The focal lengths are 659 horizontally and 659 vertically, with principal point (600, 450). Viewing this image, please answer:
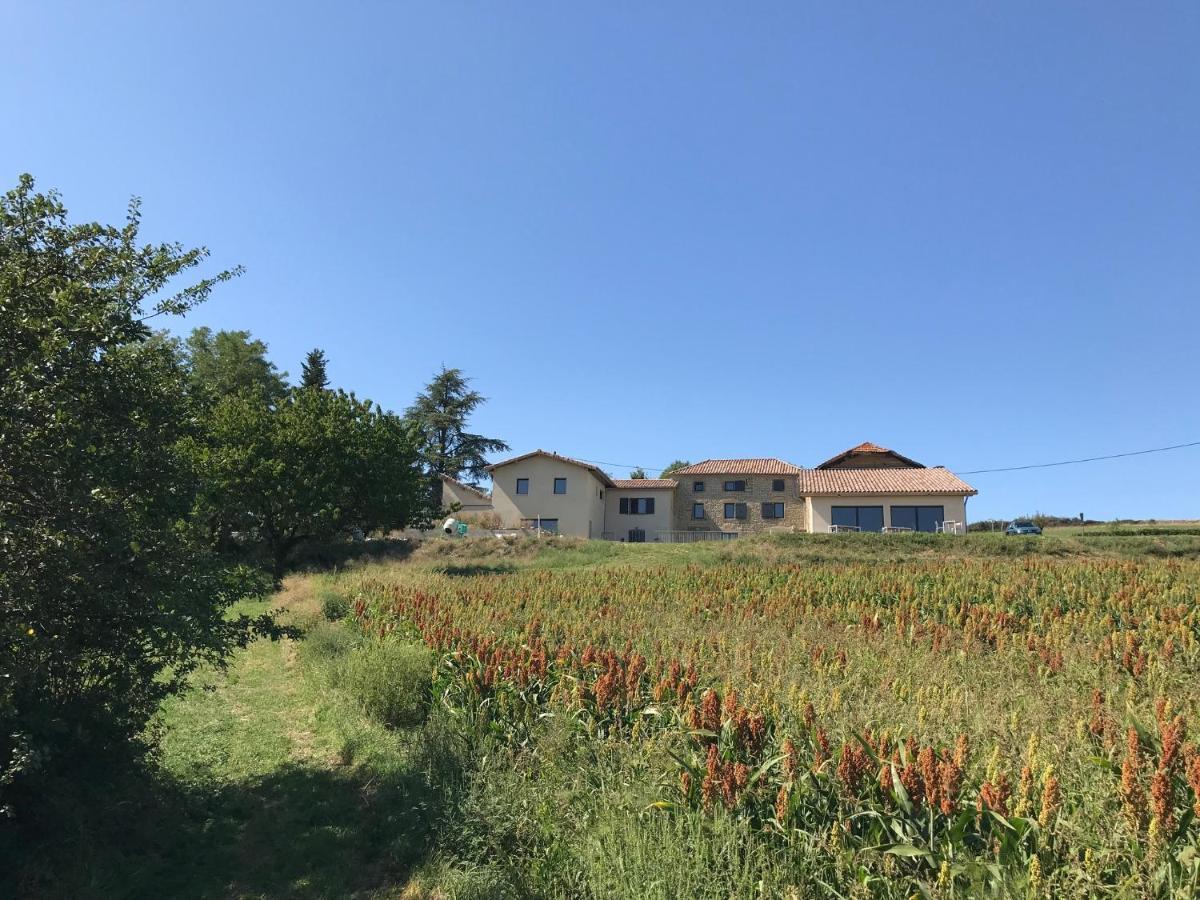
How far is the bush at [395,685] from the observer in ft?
22.8

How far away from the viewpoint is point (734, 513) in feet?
134

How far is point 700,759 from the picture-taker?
4.07m

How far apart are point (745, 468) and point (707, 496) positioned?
2961 millimetres

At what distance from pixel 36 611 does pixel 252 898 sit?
230cm

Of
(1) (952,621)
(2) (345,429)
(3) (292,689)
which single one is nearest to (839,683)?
(1) (952,621)

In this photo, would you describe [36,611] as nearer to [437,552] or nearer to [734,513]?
[437,552]

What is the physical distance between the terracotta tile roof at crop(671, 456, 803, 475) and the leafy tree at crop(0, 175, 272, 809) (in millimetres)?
37697

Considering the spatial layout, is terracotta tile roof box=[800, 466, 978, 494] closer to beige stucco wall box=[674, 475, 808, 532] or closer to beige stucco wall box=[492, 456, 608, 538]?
beige stucco wall box=[674, 475, 808, 532]

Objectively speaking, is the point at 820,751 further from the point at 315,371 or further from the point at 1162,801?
the point at 315,371

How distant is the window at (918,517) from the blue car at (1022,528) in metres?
5.97

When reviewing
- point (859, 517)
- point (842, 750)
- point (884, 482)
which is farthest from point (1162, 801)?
point (884, 482)

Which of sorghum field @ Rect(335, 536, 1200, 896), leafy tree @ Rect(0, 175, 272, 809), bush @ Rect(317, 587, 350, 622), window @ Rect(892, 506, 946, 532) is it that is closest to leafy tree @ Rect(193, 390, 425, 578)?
bush @ Rect(317, 587, 350, 622)

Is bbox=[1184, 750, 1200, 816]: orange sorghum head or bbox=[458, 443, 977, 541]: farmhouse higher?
bbox=[458, 443, 977, 541]: farmhouse

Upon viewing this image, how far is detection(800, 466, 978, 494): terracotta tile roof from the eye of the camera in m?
33.8
